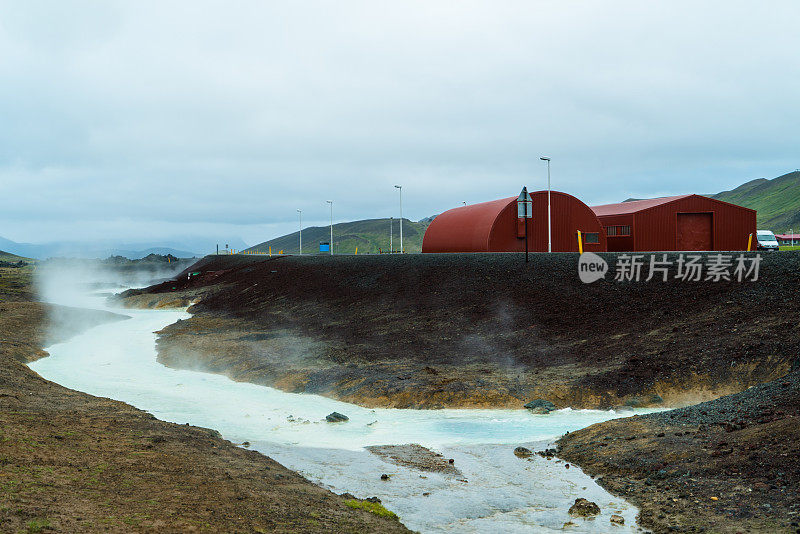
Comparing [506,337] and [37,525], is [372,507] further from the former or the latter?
[506,337]

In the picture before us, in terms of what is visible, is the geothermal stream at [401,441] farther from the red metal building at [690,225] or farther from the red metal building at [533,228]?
the red metal building at [690,225]

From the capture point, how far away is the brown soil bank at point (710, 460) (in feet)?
44.0

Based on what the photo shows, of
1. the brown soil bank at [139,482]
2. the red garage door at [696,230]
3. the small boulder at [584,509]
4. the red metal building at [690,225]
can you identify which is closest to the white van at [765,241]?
the red metal building at [690,225]

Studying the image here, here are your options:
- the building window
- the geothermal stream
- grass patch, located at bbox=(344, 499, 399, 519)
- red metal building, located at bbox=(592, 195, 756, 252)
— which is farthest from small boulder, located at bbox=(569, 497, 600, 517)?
the building window

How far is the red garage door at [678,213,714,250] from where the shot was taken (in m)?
62.4

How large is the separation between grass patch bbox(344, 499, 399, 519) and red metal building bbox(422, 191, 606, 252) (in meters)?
43.4

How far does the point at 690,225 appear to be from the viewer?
205ft

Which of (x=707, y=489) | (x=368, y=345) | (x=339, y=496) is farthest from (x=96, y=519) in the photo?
(x=368, y=345)

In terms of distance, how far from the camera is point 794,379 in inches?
792

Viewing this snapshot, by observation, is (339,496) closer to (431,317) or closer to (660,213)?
(431,317)

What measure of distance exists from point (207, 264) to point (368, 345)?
87266 mm

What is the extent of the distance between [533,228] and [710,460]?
4315 cm

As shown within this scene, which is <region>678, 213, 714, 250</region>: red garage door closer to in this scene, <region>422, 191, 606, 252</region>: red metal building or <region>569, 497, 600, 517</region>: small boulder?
<region>422, 191, 606, 252</region>: red metal building

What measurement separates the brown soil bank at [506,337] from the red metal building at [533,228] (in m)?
7.60
